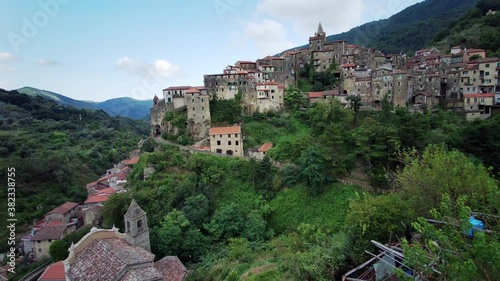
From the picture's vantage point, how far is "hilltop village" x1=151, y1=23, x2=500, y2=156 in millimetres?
37219

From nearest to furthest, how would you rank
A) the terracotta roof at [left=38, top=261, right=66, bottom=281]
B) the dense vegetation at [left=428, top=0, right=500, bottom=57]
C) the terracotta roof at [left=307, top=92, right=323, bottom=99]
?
1. the terracotta roof at [left=38, top=261, right=66, bottom=281]
2. the terracotta roof at [left=307, top=92, right=323, bottom=99]
3. the dense vegetation at [left=428, top=0, right=500, bottom=57]

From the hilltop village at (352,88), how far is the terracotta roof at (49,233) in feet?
56.3

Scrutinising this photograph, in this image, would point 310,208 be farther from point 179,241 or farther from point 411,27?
point 411,27

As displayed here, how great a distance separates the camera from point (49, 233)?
1415 inches

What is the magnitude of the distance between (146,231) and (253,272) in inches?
408

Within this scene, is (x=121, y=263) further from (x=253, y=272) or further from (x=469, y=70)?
(x=469, y=70)

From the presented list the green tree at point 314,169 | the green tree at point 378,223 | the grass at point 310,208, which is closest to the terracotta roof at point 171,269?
the grass at point 310,208

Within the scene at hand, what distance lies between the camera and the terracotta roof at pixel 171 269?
21.1 metres

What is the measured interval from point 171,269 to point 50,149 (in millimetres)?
65971

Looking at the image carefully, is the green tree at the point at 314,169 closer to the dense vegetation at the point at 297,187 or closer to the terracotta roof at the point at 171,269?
the dense vegetation at the point at 297,187

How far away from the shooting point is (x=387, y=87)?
40.8 meters

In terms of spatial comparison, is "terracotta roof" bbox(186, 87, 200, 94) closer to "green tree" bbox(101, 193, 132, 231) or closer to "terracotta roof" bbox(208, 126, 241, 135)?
"terracotta roof" bbox(208, 126, 241, 135)

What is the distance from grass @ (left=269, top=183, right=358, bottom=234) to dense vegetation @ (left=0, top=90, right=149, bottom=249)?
3615 centimetres

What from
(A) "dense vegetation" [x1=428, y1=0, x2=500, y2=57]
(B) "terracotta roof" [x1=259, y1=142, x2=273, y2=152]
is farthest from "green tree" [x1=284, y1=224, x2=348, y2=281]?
(A) "dense vegetation" [x1=428, y1=0, x2=500, y2=57]
